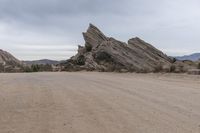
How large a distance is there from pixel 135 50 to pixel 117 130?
4843 cm

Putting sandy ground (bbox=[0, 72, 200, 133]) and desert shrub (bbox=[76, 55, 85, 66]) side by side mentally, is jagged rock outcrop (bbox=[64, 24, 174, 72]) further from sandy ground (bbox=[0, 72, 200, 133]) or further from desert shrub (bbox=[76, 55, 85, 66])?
sandy ground (bbox=[0, 72, 200, 133])

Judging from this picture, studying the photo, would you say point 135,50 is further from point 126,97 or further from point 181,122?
point 181,122

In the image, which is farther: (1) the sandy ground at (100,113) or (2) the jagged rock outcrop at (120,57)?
(2) the jagged rock outcrop at (120,57)

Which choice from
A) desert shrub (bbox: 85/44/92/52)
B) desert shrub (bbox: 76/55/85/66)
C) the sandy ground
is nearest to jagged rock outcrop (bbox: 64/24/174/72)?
desert shrub (bbox: 76/55/85/66)

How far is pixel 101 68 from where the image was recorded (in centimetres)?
5128

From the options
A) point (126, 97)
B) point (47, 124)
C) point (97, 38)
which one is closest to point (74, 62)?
point (97, 38)

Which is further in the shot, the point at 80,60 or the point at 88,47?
the point at 88,47

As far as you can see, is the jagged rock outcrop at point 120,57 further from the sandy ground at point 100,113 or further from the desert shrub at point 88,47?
the sandy ground at point 100,113

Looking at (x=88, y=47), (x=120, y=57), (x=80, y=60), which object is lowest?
(x=80, y=60)

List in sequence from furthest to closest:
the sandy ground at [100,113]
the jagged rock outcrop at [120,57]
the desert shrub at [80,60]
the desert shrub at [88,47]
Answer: the desert shrub at [88,47]
the desert shrub at [80,60]
the jagged rock outcrop at [120,57]
the sandy ground at [100,113]

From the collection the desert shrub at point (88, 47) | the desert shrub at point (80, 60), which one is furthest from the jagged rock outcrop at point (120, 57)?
the desert shrub at point (88, 47)

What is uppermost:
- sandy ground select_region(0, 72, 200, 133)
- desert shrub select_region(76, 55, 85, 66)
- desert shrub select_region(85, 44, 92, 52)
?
desert shrub select_region(85, 44, 92, 52)

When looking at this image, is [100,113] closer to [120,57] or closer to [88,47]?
[120,57]

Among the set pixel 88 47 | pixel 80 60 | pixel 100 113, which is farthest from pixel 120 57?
pixel 100 113
